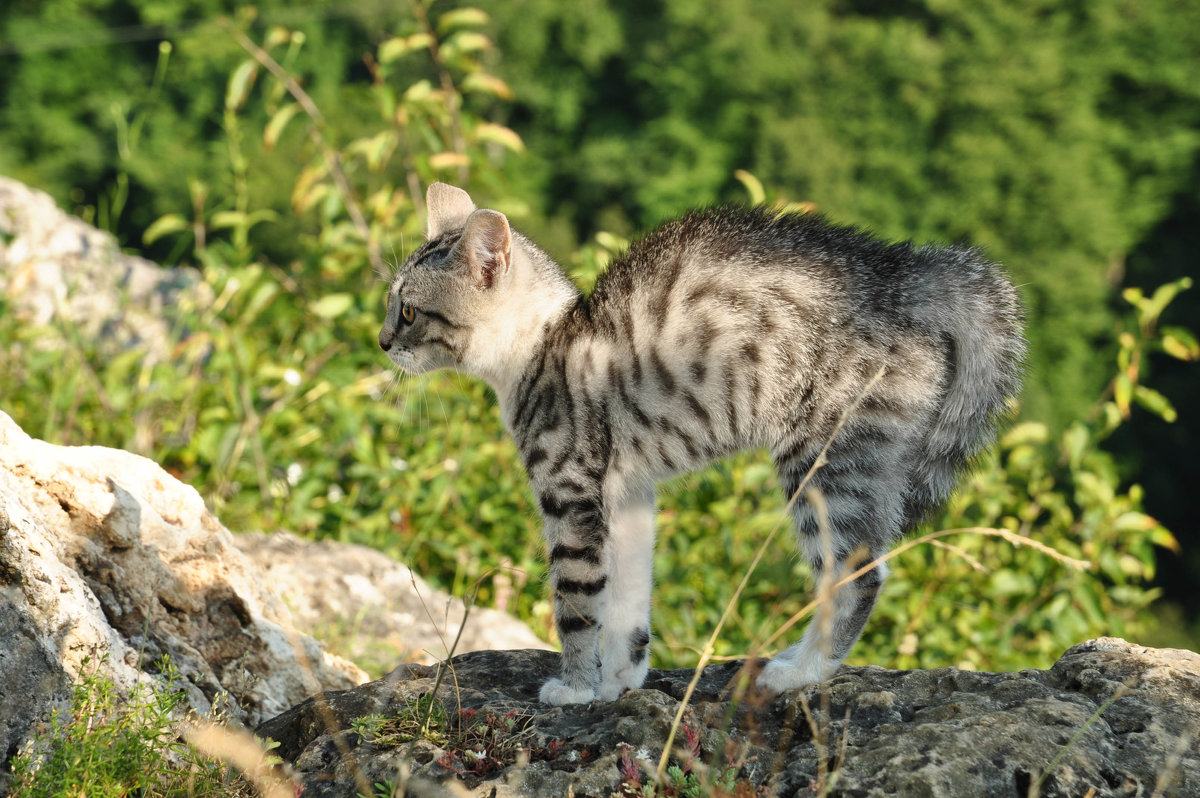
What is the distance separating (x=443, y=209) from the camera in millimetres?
5016

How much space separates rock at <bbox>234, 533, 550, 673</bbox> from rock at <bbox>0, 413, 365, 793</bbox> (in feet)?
2.58

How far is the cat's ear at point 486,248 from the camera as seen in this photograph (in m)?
4.28

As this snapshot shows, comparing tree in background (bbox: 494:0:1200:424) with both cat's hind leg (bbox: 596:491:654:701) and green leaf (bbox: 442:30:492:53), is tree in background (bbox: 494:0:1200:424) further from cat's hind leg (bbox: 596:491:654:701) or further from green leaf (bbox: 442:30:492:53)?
cat's hind leg (bbox: 596:491:654:701)

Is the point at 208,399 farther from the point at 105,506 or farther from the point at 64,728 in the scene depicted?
the point at 64,728

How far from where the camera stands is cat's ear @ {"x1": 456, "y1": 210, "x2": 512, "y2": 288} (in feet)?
14.0

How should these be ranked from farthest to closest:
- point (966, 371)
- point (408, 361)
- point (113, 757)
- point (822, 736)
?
point (408, 361) < point (966, 371) < point (822, 736) < point (113, 757)

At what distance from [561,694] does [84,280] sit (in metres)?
5.81

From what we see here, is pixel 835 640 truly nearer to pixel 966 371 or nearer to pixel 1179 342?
pixel 966 371

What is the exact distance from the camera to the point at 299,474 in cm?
616

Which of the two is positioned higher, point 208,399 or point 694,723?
point 694,723

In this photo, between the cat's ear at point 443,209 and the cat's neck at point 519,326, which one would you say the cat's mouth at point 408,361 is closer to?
the cat's neck at point 519,326

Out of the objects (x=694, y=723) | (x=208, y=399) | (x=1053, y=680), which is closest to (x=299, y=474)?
(x=208, y=399)

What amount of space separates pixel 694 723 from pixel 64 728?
5.31ft

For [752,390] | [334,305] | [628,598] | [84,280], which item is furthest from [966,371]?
[84,280]
